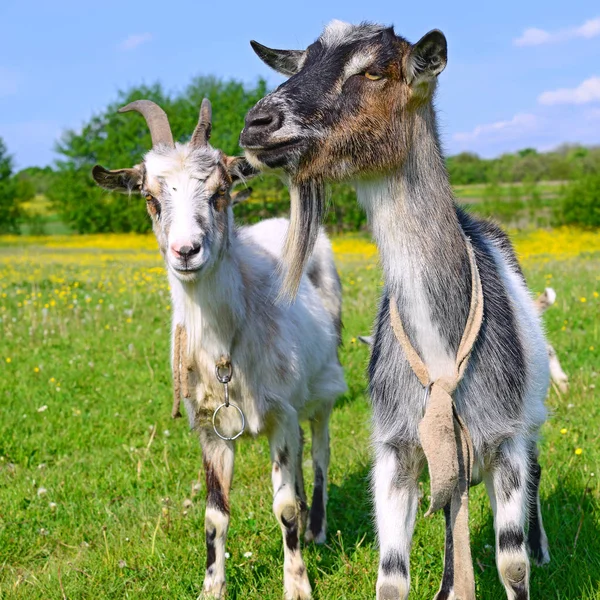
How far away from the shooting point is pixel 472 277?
2.80 meters

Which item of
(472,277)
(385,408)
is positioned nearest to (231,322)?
(385,408)

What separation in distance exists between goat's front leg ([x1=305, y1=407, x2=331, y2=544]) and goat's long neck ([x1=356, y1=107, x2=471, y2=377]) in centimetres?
213

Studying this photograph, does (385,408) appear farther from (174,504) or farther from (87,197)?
(87,197)

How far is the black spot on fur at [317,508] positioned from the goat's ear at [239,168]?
1.94 metres

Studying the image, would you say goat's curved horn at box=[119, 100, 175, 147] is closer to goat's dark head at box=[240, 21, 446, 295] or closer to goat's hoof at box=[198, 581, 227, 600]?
goat's dark head at box=[240, 21, 446, 295]

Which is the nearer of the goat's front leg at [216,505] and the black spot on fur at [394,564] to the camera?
the black spot on fur at [394,564]

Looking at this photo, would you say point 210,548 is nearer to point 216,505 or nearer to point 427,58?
point 216,505

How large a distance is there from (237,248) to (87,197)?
44767 millimetres

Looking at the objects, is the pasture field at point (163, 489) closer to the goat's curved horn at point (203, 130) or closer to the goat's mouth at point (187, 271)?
the goat's mouth at point (187, 271)

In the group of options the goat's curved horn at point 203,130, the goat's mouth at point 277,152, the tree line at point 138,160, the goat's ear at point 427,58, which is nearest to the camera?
the goat's ear at point 427,58

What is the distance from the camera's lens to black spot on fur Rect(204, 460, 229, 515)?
3773 millimetres

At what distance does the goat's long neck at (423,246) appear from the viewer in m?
2.71

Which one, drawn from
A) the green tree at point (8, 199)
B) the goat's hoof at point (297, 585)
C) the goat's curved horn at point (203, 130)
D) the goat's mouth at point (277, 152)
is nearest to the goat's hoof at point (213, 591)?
the goat's hoof at point (297, 585)

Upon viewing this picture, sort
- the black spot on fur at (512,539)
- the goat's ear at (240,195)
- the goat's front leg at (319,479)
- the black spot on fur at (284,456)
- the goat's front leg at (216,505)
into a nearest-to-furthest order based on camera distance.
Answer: the black spot on fur at (512,539)
the goat's front leg at (216,505)
the black spot on fur at (284,456)
the goat's ear at (240,195)
the goat's front leg at (319,479)
